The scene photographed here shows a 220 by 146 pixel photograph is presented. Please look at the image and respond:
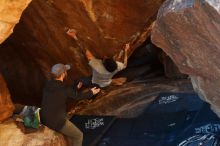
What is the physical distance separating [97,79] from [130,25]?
0.82 metres

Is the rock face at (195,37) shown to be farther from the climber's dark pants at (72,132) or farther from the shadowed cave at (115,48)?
the climber's dark pants at (72,132)

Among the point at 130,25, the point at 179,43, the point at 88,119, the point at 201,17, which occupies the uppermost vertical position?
the point at 201,17

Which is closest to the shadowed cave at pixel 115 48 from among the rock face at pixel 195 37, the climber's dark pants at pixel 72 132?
the rock face at pixel 195 37

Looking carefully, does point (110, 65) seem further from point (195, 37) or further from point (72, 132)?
point (195, 37)

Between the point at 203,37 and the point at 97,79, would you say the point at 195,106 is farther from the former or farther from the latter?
the point at 203,37

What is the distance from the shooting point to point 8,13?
4938 mm

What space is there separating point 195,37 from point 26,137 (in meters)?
2.39

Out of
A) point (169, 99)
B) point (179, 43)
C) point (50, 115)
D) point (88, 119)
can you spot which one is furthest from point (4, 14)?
point (169, 99)

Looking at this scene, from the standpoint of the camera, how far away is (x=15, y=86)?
7.73 m

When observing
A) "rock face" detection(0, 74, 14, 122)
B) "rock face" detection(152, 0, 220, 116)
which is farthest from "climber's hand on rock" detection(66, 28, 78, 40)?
"rock face" detection(152, 0, 220, 116)

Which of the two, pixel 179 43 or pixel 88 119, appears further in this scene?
pixel 88 119

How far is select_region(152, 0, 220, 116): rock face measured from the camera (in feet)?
12.7

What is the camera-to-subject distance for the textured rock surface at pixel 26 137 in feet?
18.0

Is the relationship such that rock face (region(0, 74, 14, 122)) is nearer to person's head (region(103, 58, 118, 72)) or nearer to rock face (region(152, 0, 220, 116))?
person's head (region(103, 58, 118, 72))
